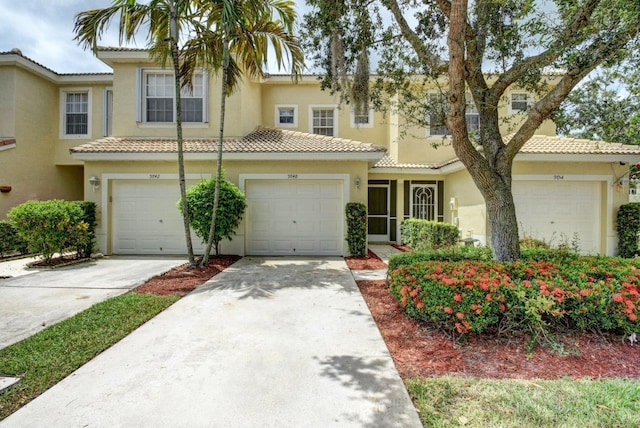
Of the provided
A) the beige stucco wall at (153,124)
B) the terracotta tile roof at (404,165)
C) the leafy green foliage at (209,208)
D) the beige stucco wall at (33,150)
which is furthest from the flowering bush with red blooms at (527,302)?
the beige stucco wall at (33,150)

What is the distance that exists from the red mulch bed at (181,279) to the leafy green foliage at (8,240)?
228 inches

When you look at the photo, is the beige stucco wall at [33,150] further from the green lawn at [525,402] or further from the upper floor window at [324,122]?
the green lawn at [525,402]

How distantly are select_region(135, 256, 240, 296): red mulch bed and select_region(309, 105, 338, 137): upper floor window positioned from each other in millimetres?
8103

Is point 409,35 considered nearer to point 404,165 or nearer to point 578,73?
point 578,73

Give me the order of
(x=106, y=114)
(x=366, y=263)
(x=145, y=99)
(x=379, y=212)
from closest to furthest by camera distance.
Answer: (x=366, y=263) → (x=145, y=99) → (x=106, y=114) → (x=379, y=212)

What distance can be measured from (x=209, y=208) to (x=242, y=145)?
2.93m

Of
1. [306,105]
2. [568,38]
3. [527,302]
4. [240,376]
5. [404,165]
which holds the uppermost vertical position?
[306,105]

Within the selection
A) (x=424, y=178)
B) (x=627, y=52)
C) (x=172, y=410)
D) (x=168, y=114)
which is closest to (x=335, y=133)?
(x=424, y=178)

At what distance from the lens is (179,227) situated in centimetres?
1089

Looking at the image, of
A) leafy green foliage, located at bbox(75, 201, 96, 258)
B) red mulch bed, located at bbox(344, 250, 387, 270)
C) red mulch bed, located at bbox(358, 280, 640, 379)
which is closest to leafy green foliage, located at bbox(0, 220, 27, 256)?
leafy green foliage, located at bbox(75, 201, 96, 258)

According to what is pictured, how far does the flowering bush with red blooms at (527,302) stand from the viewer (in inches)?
159

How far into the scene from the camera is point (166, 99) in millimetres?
12125

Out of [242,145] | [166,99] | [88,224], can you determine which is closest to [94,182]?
[88,224]

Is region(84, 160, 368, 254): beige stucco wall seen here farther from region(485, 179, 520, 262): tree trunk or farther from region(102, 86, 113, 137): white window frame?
region(485, 179, 520, 262): tree trunk
